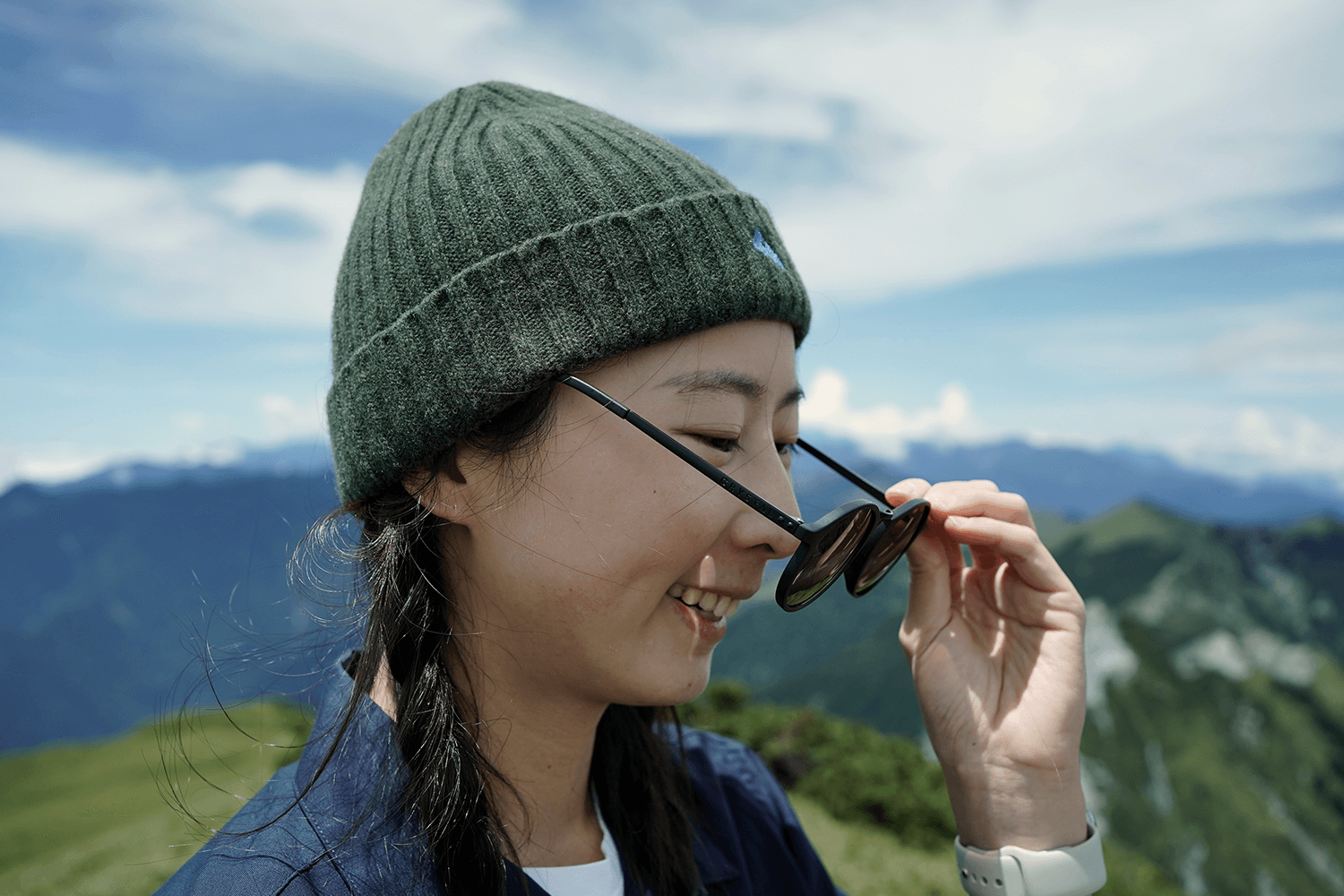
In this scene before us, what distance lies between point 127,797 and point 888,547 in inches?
267

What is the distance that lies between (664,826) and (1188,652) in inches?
2380

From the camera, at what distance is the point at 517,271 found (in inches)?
→ 63.6

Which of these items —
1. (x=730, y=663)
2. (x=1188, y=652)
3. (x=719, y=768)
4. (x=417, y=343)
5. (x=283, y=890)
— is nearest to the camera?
(x=283, y=890)

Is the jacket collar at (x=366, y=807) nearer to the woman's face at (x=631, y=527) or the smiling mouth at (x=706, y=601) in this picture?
the woman's face at (x=631, y=527)

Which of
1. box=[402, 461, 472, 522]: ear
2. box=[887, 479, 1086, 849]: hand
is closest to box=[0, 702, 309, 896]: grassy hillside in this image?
box=[402, 461, 472, 522]: ear

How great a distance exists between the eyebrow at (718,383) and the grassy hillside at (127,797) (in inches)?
46.0

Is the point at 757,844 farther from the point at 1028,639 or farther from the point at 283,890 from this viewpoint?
the point at 283,890

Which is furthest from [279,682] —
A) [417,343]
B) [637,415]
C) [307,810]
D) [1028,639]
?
[1028,639]

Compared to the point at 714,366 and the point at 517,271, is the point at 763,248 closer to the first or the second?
the point at 714,366

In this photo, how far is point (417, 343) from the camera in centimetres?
165

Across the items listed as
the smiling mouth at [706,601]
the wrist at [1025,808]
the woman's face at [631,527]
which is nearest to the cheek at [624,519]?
the woman's face at [631,527]

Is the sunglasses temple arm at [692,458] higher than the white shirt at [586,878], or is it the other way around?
the sunglasses temple arm at [692,458]

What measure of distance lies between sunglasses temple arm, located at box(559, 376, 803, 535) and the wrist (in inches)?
41.5

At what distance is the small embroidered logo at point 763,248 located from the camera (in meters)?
1.81
